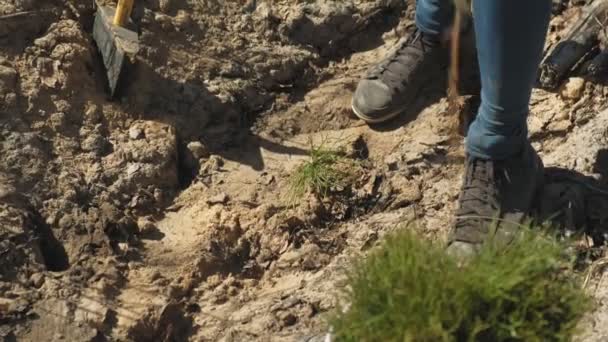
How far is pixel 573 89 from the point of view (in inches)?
132

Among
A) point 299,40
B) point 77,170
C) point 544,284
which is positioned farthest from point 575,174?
point 77,170

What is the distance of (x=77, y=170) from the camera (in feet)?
10.6

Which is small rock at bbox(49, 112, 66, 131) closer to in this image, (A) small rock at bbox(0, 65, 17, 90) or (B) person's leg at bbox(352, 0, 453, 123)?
(A) small rock at bbox(0, 65, 17, 90)

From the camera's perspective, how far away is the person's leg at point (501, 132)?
247 cm

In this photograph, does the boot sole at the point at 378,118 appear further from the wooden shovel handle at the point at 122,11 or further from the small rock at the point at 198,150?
the wooden shovel handle at the point at 122,11

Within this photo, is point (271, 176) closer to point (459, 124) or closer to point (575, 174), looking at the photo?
point (459, 124)

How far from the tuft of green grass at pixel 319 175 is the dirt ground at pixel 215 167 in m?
0.04

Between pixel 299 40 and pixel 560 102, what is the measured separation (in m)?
1.08

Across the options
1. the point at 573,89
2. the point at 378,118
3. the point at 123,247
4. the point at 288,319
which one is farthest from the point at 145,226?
the point at 573,89

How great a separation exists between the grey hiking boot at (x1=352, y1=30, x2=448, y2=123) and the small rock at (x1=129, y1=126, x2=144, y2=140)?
813mm

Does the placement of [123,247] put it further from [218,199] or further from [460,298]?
[460,298]

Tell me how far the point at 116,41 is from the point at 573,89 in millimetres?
1702

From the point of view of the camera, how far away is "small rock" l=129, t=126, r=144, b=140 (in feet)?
11.0

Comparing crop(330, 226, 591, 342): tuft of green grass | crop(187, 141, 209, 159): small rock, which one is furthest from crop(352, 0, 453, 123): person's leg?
crop(330, 226, 591, 342): tuft of green grass
